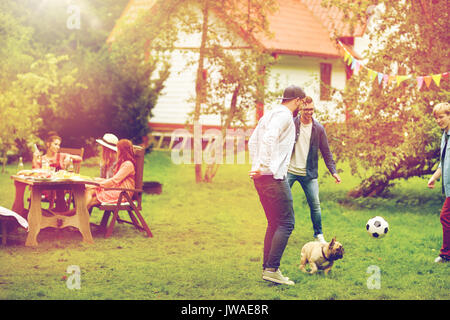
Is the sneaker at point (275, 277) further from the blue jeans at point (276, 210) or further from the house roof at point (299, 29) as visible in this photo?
the house roof at point (299, 29)

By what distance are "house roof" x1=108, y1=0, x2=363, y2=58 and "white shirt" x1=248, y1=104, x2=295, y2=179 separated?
58.2ft

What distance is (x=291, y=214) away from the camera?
6.30 metres

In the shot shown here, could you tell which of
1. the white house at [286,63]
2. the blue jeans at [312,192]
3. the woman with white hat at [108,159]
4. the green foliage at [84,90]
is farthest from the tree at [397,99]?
the white house at [286,63]

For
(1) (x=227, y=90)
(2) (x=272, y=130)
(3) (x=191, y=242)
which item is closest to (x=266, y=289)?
(2) (x=272, y=130)

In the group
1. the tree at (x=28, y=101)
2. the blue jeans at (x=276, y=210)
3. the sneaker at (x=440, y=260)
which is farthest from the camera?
the tree at (x=28, y=101)

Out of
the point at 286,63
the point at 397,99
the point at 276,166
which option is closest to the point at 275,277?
the point at 276,166

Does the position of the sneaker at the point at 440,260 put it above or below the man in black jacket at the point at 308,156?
below

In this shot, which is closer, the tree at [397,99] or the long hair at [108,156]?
the long hair at [108,156]

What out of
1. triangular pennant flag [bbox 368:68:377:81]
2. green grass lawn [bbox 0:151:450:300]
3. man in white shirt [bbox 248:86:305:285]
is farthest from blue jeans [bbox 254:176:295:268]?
triangular pennant flag [bbox 368:68:377:81]

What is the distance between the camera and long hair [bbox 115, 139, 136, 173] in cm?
915

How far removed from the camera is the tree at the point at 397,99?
11.7m

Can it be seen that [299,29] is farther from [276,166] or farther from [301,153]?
[276,166]

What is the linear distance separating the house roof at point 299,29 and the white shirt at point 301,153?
15661 millimetres

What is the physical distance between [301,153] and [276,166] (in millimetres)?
2302
